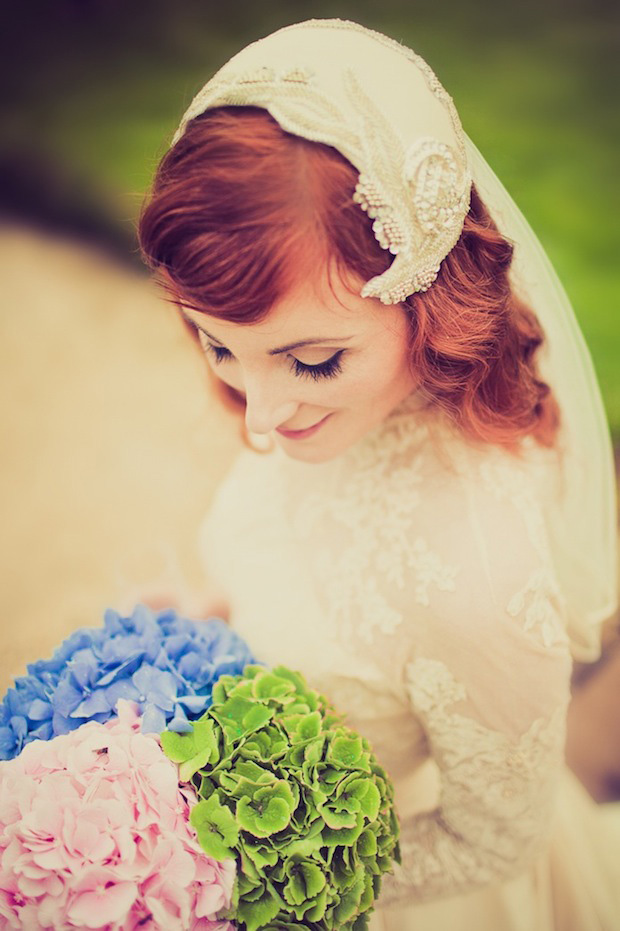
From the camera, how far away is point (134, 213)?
7.29 feet

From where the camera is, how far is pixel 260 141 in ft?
2.70

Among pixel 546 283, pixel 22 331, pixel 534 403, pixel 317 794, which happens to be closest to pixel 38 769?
pixel 317 794

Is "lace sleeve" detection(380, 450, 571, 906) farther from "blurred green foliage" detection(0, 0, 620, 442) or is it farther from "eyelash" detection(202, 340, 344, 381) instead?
"blurred green foliage" detection(0, 0, 620, 442)

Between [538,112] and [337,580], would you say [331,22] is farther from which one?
[538,112]

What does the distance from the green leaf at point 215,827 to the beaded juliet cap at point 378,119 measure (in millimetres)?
589

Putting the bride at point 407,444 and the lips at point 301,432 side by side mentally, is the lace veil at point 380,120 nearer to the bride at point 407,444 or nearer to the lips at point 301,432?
the bride at point 407,444

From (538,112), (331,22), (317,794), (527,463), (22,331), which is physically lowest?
(317,794)

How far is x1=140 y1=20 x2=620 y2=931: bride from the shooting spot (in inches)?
33.0

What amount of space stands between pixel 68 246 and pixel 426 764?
2.01 metres

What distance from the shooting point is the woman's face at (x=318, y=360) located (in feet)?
2.91

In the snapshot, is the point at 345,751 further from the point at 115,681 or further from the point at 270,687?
the point at 115,681

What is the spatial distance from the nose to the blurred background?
100 cm

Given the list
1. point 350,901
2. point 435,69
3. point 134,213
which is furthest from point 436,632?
point 435,69

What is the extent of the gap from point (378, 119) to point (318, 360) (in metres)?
0.28
